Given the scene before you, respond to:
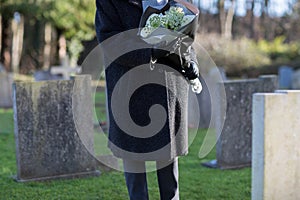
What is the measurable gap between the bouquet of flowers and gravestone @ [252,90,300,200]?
23.1 inches

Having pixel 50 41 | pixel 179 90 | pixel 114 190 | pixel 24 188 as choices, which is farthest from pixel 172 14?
pixel 50 41

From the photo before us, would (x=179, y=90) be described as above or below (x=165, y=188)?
above

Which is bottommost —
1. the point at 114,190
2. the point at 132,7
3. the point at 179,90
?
the point at 114,190

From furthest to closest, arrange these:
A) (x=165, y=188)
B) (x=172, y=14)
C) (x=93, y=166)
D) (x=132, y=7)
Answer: (x=93, y=166) → (x=165, y=188) → (x=132, y=7) → (x=172, y=14)

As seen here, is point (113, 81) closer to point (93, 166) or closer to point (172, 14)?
point (172, 14)

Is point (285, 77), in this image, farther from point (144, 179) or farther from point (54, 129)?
point (144, 179)


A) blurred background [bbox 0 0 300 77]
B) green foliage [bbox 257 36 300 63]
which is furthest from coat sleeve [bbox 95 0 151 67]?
green foliage [bbox 257 36 300 63]

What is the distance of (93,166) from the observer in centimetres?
557

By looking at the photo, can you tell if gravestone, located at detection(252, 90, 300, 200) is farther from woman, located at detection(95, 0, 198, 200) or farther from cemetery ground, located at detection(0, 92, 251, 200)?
cemetery ground, located at detection(0, 92, 251, 200)

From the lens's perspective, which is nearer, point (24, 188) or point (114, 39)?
point (114, 39)

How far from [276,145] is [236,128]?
287cm

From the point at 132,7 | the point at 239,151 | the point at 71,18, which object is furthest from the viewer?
the point at 71,18

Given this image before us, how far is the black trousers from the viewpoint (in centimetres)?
340

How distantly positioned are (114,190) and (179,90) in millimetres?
1888
